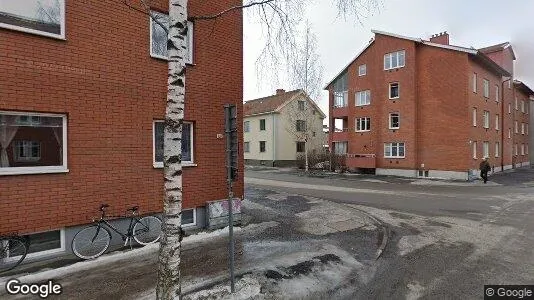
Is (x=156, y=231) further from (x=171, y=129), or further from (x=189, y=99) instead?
(x=171, y=129)

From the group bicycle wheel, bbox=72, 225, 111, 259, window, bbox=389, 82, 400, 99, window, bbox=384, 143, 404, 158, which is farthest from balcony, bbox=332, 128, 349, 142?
bicycle wheel, bbox=72, 225, 111, 259

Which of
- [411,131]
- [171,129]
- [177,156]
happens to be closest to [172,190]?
[177,156]

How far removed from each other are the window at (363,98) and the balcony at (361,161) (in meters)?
5.07

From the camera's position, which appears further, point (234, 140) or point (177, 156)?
point (234, 140)

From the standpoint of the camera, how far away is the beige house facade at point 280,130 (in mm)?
38469

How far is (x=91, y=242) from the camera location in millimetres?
7156

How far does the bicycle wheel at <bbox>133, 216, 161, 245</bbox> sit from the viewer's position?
309 inches

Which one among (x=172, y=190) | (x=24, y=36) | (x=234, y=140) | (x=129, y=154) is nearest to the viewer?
(x=172, y=190)

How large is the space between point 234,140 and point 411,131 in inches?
990

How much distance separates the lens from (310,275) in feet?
20.6

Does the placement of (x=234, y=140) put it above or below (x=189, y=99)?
below

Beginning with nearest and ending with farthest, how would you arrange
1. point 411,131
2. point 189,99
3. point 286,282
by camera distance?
point 286,282
point 189,99
point 411,131
